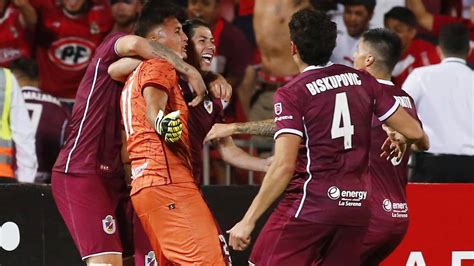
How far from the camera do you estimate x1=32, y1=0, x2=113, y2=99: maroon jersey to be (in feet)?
41.1

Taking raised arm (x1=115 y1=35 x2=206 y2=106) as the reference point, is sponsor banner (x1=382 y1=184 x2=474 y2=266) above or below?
below

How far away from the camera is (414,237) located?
9391 millimetres

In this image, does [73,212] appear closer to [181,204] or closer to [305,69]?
[181,204]

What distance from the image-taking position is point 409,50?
12320 millimetres

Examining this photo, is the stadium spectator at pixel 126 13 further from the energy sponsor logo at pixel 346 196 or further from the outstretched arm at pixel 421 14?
the energy sponsor logo at pixel 346 196

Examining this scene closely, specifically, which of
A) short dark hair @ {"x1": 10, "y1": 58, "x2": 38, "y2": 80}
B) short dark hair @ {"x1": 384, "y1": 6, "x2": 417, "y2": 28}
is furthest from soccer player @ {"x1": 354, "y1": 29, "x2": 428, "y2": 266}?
short dark hair @ {"x1": 10, "y1": 58, "x2": 38, "y2": 80}

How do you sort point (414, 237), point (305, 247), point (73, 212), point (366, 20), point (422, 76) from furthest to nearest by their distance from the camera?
point (366, 20), point (422, 76), point (414, 237), point (73, 212), point (305, 247)

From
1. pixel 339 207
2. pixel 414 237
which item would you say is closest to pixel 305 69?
pixel 339 207

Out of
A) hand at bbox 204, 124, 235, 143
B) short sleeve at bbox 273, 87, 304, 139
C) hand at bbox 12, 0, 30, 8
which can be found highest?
hand at bbox 12, 0, 30, 8

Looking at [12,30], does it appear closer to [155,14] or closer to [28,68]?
[28,68]

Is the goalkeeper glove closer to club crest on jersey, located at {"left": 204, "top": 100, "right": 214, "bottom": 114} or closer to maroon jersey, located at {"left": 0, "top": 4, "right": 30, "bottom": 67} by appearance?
club crest on jersey, located at {"left": 204, "top": 100, "right": 214, "bottom": 114}

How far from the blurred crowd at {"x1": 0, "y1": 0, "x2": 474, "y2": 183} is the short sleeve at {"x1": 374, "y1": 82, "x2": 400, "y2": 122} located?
4.40 m

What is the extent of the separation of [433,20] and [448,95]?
1767 mm

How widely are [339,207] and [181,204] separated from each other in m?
0.96
